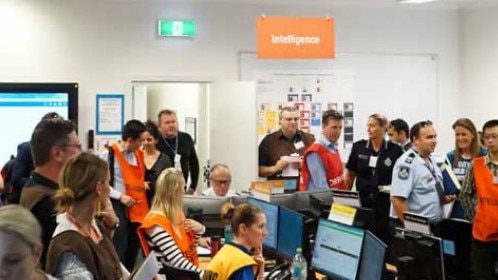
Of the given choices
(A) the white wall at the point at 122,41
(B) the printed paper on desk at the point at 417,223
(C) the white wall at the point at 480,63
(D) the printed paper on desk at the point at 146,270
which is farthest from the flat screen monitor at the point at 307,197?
(C) the white wall at the point at 480,63

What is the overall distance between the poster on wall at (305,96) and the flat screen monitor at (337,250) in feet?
15.4

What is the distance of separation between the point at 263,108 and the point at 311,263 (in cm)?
481

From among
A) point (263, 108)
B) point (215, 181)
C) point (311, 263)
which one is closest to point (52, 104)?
point (263, 108)

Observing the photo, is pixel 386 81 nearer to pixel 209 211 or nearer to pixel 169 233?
pixel 209 211

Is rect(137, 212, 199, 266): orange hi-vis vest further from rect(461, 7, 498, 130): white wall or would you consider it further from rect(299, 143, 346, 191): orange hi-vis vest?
rect(461, 7, 498, 130): white wall

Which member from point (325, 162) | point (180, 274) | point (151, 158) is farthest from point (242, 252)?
point (151, 158)

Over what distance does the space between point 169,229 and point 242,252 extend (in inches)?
32.7

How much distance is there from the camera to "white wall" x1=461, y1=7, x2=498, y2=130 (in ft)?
28.9

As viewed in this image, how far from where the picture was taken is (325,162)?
6074 mm

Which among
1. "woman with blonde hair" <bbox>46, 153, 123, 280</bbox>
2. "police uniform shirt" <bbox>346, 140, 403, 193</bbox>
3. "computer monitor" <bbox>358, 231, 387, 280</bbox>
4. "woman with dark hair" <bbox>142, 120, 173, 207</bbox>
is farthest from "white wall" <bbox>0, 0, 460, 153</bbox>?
"woman with blonde hair" <bbox>46, 153, 123, 280</bbox>

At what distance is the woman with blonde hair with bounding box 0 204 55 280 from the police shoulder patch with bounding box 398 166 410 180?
3795 millimetres

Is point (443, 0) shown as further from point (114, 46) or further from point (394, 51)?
point (114, 46)

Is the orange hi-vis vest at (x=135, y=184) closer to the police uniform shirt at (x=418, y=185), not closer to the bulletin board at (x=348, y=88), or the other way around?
the police uniform shirt at (x=418, y=185)

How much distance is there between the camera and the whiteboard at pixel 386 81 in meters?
8.76
